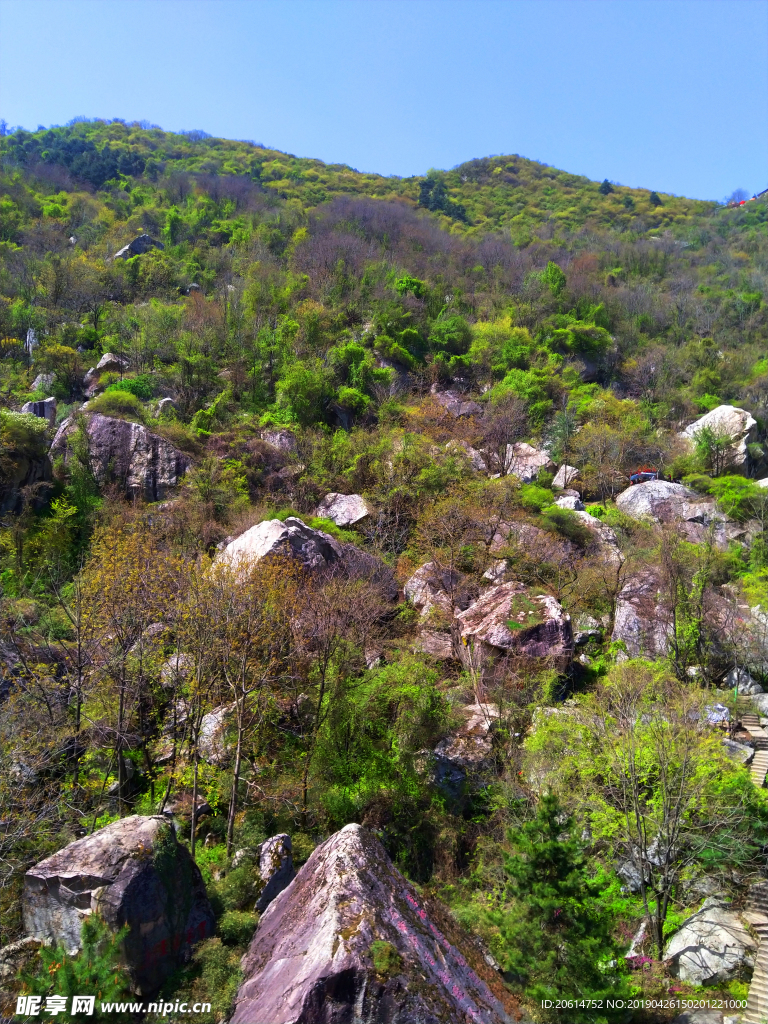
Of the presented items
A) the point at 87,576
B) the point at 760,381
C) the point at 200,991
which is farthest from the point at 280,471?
the point at 760,381

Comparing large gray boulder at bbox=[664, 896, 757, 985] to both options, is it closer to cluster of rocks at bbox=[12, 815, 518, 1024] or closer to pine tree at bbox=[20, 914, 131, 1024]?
cluster of rocks at bbox=[12, 815, 518, 1024]

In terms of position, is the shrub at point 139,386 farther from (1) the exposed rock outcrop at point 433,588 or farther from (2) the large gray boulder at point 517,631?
(2) the large gray boulder at point 517,631

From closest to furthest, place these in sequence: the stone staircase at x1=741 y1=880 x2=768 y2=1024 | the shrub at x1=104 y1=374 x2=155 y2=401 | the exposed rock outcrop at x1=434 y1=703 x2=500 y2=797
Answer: the stone staircase at x1=741 y1=880 x2=768 y2=1024 < the exposed rock outcrop at x1=434 y1=703 x2=500 y2=797 < the shrub at x1=104 y1=374 x2=155 y2=401

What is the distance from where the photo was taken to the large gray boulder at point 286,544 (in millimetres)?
19289

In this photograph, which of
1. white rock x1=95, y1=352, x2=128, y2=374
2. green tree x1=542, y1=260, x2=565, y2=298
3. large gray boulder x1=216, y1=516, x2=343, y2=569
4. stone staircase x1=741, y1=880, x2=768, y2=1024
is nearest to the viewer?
stone staircase x1=741, y1=880, x2=768, y2=1024

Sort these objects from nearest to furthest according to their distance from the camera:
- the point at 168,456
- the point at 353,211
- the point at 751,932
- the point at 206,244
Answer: the point at 751,932 → the point at 168,456 → the point at 206,244 → the point at 353,211

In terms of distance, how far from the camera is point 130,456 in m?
25.6

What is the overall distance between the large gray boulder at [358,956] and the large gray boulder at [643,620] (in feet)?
46.0

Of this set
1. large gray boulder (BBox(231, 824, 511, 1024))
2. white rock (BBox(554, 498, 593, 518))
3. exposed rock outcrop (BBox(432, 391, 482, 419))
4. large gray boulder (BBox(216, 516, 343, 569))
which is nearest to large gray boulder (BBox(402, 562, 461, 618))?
large gray boulder (BBox(216, 516, 343, 569))

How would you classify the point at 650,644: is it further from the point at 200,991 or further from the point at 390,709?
the point at 200,991

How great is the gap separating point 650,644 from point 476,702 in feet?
25.3

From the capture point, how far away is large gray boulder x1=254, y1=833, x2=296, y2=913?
10.5m

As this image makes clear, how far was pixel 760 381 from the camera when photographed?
1587 inches

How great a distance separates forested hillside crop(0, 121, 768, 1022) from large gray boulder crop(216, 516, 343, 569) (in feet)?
0.46
